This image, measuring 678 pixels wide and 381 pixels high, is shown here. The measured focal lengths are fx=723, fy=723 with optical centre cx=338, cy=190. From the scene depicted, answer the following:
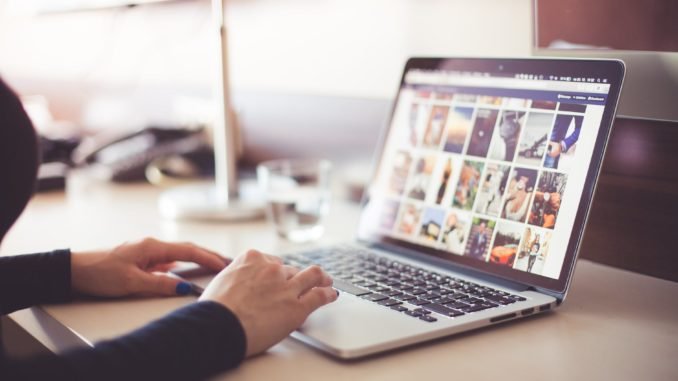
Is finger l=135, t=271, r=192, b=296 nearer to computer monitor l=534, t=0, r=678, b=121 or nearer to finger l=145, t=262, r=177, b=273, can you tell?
finger l=145, t=262, r=177, b=273

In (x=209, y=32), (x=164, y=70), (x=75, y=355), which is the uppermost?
(x=209, y=32)

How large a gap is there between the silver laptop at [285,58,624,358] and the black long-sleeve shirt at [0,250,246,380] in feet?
0.31

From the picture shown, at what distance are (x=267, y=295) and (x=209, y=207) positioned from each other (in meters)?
0.60

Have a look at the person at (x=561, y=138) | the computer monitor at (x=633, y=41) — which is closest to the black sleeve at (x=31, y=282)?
the person at (x=561, y=138)

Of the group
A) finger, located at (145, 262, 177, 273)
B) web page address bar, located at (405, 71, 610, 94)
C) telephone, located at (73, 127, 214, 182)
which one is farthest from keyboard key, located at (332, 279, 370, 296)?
telephone, located at (73, 127, 214, 182)

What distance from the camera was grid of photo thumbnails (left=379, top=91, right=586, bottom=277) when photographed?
2.86 feet

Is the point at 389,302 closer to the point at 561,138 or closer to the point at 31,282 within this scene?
the point at 561,138

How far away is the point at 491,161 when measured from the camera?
949 mm

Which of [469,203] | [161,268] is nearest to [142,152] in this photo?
[161,268]

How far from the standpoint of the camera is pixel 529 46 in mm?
1170

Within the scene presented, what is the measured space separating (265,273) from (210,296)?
0.07 meters

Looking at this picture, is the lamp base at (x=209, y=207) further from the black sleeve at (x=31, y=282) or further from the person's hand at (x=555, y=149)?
the person's hand at (x=555, y=149)

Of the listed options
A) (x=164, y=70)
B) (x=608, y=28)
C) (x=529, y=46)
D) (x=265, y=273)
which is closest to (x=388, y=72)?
(x=529, y=46)

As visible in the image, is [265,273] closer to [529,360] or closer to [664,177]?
[529,360]
